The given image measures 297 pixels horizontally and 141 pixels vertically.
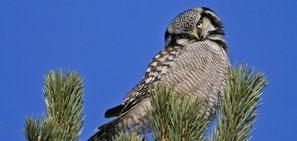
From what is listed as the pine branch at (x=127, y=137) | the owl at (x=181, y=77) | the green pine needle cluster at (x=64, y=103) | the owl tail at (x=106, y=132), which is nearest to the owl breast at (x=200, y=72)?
the owl at (x=181, y=77)

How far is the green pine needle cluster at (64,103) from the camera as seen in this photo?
2.34m

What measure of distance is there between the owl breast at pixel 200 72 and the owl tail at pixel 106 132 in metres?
0.71

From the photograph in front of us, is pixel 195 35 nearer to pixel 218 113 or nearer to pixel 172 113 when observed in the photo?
pixel 218 113

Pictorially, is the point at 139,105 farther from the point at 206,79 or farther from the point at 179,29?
the point at 179,29

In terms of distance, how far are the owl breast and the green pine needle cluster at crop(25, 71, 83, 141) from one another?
2.94 meters

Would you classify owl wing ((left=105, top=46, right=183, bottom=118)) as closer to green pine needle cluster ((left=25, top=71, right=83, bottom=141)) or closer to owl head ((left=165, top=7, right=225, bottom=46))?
owl head ((left=165, top=7, right=225, bottom=46))

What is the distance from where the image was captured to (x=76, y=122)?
2408 mm

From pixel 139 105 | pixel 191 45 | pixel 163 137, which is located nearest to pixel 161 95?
pixel 163 137

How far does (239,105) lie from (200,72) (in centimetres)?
348

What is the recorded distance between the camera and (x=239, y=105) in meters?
2.29

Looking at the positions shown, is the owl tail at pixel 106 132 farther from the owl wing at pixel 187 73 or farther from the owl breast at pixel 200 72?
the owl breast at pixel 200 72

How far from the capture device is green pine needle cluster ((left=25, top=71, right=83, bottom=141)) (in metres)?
→ 2.34

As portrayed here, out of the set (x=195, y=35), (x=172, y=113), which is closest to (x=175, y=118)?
(x=172, y=113)

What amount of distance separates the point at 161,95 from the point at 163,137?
142 mm
